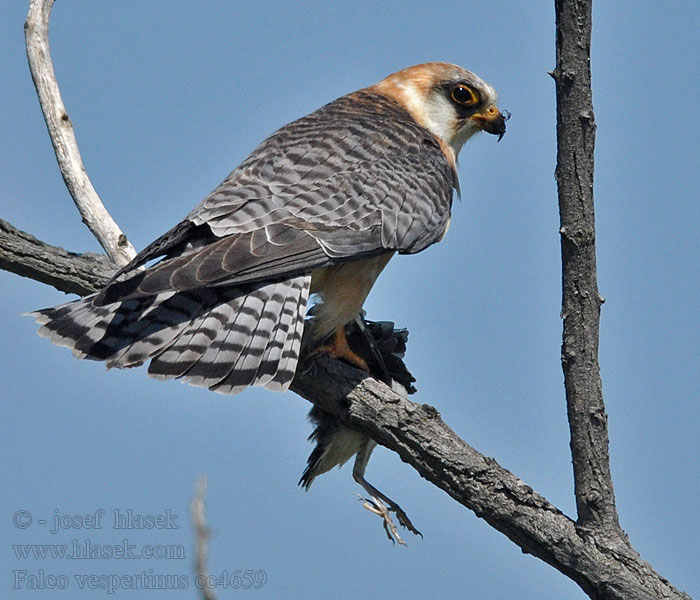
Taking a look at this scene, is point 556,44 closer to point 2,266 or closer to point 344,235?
point 344,235

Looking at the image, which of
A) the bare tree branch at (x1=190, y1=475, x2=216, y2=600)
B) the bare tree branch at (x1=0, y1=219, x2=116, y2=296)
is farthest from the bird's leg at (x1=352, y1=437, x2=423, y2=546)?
the bare tree branch at (x1=190, y1=475, x2=216, y2=600)

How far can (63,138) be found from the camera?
495 centimetres

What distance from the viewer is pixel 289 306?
4.09m

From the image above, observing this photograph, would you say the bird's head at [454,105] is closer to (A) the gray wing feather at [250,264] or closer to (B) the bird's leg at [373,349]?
(A) the gray wing feather at [250,264]

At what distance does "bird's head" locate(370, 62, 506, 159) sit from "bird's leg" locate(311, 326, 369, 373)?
1800mm

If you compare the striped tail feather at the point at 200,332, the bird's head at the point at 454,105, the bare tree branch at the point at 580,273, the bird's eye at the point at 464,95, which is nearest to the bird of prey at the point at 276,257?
the striped tail feather at the point at 200,332

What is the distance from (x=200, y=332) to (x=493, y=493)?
54.1 inches

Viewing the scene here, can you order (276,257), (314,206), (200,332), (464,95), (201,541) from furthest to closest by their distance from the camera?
(464,95) → (314,206) → (276,257) → (200,332) → (201,541)

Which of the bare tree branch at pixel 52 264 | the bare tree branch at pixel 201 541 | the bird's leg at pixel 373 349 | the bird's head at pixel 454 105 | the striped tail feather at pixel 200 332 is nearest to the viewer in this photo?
the bare tree branch at pixel 201 541

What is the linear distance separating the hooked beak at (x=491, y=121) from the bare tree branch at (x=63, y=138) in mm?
2414

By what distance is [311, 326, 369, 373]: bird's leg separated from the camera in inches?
180

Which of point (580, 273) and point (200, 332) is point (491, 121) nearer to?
point (580, 273)

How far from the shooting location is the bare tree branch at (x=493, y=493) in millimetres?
3463

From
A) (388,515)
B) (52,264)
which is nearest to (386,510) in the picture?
(388,515)
